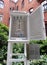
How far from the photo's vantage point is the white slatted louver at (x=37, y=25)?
268cm

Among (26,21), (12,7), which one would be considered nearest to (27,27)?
(26,21)

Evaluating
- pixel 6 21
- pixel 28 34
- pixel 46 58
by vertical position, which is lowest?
pixel 46 58

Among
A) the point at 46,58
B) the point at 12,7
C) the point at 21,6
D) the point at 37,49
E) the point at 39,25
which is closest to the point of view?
the point at 39,25

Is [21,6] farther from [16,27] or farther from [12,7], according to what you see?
[16,27]

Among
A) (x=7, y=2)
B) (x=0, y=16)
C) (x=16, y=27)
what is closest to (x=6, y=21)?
(x=0, y=16)

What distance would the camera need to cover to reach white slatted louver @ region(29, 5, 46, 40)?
2.68m

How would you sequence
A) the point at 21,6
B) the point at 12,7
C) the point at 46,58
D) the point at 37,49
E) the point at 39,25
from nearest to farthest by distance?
the point at 39,25 → the point at 37,49 → the point at 46,58 → the point at 21,6 → the point at 12,7

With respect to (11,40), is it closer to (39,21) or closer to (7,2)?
(39,21)

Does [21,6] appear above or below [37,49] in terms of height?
above

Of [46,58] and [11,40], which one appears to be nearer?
[11,40]

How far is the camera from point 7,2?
20.0 meters

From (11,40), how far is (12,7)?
18255 millimetres

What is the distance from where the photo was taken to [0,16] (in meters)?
19.4

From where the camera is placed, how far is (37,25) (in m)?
2.74
